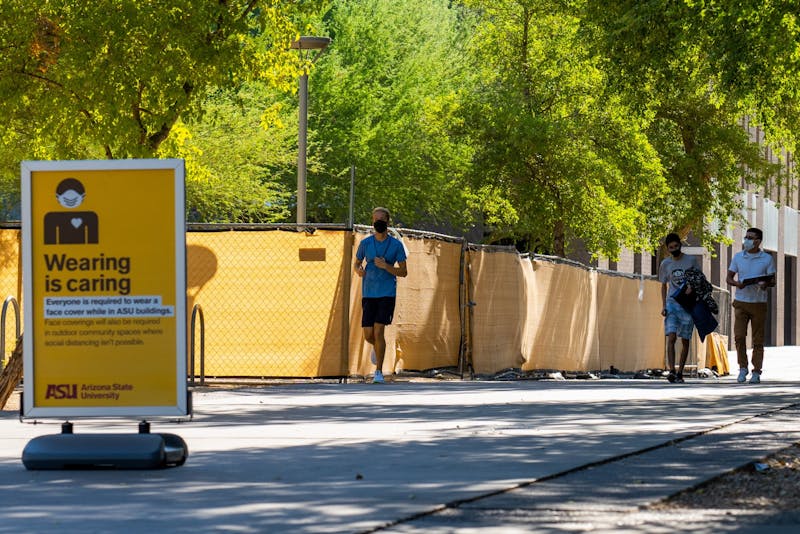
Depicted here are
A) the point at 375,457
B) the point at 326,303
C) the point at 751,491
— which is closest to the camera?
the point at 751,491

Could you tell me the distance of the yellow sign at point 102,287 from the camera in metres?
8.61

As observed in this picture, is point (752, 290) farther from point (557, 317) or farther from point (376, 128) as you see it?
point (376, 128)

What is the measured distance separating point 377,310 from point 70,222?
8942 millimetres

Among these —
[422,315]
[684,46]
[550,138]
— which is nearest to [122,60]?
[422,315]

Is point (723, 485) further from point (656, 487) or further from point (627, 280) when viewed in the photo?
point (627, 280)

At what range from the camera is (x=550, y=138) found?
35.5 meters

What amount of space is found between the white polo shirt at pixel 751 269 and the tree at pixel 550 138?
623 inches

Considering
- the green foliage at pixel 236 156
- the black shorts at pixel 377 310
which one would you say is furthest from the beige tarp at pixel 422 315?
the green foliage at pixel 236 156

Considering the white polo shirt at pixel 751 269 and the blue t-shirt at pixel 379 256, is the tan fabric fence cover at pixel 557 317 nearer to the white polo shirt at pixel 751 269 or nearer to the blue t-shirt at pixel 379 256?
the white polo shirt at pixel 751 269

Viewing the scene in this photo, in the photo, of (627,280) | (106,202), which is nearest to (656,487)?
(106,202)

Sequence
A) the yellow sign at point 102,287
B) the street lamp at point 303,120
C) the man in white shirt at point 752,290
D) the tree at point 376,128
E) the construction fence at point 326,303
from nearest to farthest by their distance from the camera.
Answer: the yellow sign at point 102,287, the construction fence at point 326,303, the man in white shirt at point 752,290, the street lamp at point 303,120, the tree at point 376,128

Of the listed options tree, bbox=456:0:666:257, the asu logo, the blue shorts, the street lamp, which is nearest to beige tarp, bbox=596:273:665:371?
tree, bbox=456:0:666:257

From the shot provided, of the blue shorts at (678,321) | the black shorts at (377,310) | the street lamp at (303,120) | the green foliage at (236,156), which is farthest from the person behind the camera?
the green foliage at (236,156)

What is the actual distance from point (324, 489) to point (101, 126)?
37.0ft
